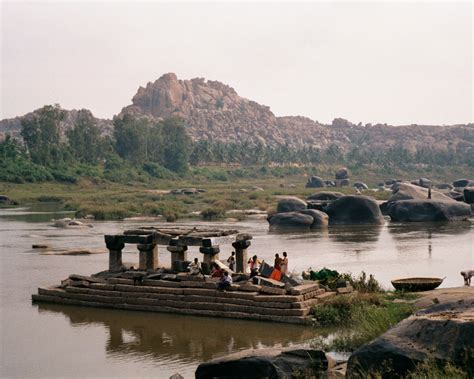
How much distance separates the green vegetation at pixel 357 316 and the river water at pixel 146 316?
0.76 metres

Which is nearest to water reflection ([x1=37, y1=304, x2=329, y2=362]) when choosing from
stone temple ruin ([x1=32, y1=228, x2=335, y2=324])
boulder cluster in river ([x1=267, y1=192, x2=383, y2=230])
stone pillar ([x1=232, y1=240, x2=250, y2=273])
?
stone temple ruin ([x1=32, y1=228, x2=335, y2=324])

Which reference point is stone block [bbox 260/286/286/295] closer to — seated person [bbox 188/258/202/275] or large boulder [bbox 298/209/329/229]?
seated person [bbox 188/258/202/275]

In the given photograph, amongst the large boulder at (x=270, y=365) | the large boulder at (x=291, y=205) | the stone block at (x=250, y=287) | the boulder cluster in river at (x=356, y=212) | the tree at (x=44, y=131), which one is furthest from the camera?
the tree at (x=44, y=131)

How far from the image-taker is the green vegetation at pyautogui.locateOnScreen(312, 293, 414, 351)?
16.0 metres

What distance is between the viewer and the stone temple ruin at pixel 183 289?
67.4 feet

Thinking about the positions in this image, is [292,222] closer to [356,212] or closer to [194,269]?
Answer: [356,212]

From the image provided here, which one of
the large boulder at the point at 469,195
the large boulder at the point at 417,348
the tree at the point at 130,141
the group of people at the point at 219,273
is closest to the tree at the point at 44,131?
the tree at the point at 130,141

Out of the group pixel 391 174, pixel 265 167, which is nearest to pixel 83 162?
pixel 265 167

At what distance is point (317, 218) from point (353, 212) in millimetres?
3372

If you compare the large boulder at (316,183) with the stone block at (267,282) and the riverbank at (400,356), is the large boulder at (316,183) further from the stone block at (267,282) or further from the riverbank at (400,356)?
the riverbank at (400,356)

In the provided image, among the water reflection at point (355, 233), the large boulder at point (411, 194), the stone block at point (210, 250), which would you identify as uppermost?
the large boulder at point (411, 194)

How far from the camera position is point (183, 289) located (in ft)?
71.9

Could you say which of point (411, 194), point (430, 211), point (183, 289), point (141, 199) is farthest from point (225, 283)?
point (141, 199)

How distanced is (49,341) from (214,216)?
40.7 meters
